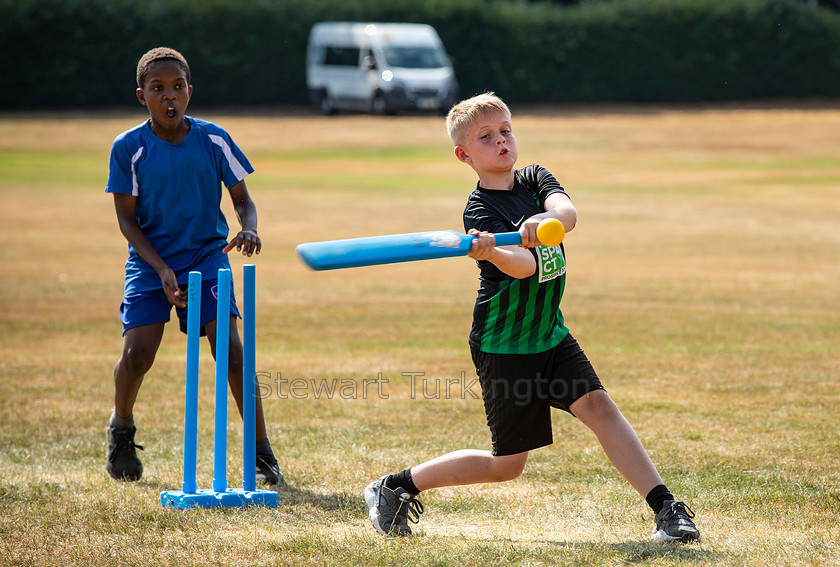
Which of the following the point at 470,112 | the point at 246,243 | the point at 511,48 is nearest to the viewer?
the point at 470,112

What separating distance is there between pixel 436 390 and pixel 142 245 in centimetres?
309

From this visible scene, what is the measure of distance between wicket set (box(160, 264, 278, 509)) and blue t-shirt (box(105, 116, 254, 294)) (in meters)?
0.52

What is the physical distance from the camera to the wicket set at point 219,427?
468cm

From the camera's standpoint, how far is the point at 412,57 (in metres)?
32.9

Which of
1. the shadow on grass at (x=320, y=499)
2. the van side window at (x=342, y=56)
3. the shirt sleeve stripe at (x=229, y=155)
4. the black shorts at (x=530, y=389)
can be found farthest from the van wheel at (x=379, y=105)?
the black shorts at (x=530, y=389)

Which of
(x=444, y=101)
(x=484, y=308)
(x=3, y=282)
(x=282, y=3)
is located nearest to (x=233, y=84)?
(x=282, y=3)

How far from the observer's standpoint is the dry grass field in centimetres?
→ 433

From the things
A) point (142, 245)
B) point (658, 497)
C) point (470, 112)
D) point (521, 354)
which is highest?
point (470, 112)

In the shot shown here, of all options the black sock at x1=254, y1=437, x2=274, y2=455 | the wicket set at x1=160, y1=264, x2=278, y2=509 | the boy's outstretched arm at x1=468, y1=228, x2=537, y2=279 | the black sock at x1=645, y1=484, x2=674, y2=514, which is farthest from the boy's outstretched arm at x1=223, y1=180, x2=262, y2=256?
the black sock at x1=645, y1=484, x2=674, y2=514

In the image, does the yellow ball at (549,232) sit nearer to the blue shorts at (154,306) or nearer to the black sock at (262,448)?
the blue shorts at (154,306)

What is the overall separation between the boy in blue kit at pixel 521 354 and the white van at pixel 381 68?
2861cm

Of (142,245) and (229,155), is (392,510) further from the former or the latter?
(229,155)

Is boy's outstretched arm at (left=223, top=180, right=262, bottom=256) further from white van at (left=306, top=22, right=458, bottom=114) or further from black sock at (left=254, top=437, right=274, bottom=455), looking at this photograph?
white van at (left=306, top=22, right=458, bottom=114)

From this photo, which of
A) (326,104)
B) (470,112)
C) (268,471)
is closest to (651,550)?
(470,112)
